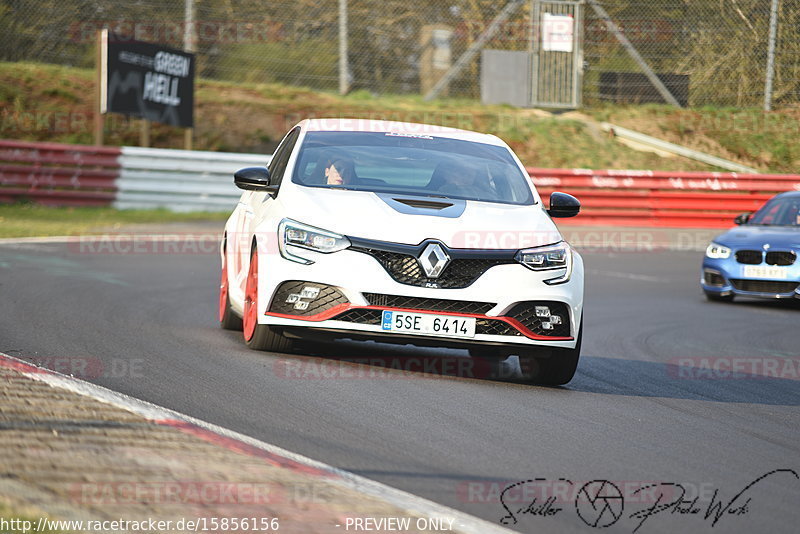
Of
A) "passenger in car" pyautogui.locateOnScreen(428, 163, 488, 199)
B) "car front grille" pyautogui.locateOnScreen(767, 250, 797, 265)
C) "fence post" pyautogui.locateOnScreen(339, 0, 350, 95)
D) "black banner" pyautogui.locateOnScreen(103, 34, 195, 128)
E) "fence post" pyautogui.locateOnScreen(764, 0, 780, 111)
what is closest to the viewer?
"passenger in car" pyautogui.locateOnScreen(428, 163, 488, 199)

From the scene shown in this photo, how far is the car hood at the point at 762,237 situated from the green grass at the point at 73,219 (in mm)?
9305

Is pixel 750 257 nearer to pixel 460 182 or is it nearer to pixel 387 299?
pixel 460 182

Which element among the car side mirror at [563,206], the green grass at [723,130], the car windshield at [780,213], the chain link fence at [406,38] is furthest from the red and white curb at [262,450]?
the green grass at [723,130]

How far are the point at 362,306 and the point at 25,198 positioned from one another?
53.7ft

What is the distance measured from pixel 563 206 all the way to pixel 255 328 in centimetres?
226

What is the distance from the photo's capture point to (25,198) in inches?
883

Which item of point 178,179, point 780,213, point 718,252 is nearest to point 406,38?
point 178,179

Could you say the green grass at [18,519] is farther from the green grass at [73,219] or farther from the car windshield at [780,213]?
the green grass at [73,219]

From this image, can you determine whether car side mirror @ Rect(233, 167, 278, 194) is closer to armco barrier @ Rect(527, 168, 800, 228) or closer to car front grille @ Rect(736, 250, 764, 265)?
car front grille @ Rect(736, 250, 764, 265)

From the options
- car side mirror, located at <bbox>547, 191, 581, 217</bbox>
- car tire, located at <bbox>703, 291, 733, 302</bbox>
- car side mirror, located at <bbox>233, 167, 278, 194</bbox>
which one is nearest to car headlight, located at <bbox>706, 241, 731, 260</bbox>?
car tire, located at <bbox>703, 291, 733, 302</bbox>

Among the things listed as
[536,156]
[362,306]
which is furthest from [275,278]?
[536,156]

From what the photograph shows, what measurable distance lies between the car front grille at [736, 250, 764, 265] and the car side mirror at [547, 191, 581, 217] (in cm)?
711

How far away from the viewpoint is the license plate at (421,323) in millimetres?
7434

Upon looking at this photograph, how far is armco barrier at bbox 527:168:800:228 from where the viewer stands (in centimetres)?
2603
